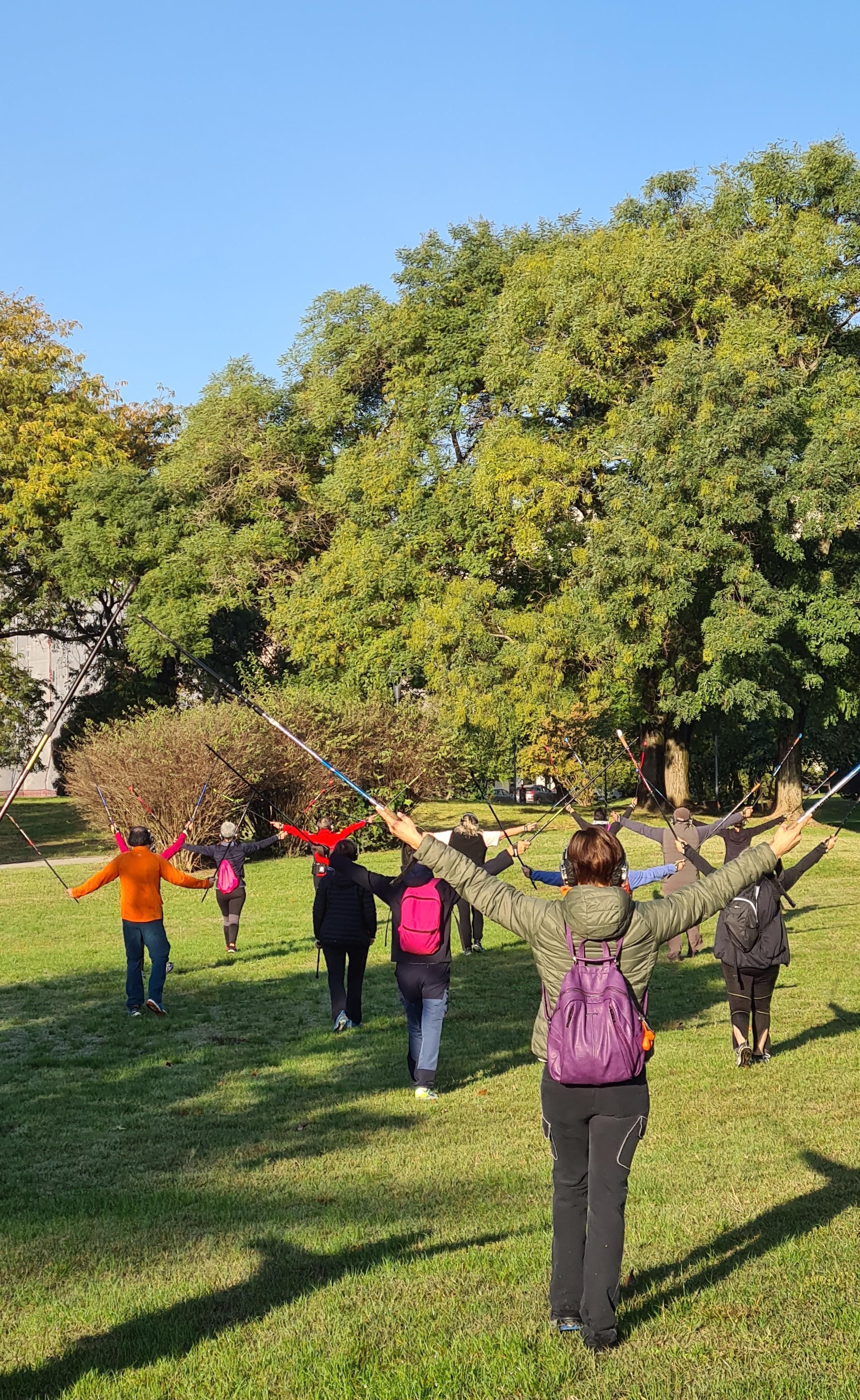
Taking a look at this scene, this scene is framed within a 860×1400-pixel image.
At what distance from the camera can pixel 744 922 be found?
10.8 m

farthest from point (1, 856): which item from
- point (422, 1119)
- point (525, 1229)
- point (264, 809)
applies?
point (525, 1229)

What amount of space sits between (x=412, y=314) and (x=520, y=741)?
13.2 metres

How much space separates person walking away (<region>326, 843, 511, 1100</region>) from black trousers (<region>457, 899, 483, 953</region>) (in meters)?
7.87

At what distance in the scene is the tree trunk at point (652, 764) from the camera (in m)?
40.7

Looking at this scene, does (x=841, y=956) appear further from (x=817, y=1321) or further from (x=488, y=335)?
(x=488, y=335)

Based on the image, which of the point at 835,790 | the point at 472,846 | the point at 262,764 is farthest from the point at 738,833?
the point at 262,764

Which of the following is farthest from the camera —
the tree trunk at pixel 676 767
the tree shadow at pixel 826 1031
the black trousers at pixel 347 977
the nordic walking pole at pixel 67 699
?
the tree trunk at pixel 676 767

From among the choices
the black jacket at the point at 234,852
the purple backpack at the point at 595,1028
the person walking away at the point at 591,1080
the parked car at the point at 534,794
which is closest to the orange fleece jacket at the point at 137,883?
the black jacket at the point at 234,852

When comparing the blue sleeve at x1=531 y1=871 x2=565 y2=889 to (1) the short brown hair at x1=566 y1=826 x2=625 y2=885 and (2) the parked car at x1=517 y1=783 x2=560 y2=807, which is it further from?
(2) the parked car at x1=517 y1=783 x2=560 y2=807

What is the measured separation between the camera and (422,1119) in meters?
9.47

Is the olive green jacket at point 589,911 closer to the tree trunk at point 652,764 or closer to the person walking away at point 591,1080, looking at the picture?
A: the person walking away at point 591,1080

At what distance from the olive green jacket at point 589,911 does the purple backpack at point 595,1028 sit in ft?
0.38

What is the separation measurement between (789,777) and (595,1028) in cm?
3450

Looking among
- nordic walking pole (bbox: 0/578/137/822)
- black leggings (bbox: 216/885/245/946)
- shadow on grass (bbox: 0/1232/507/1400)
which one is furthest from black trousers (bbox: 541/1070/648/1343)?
black leggings (bbox: 216/885/245/946)
